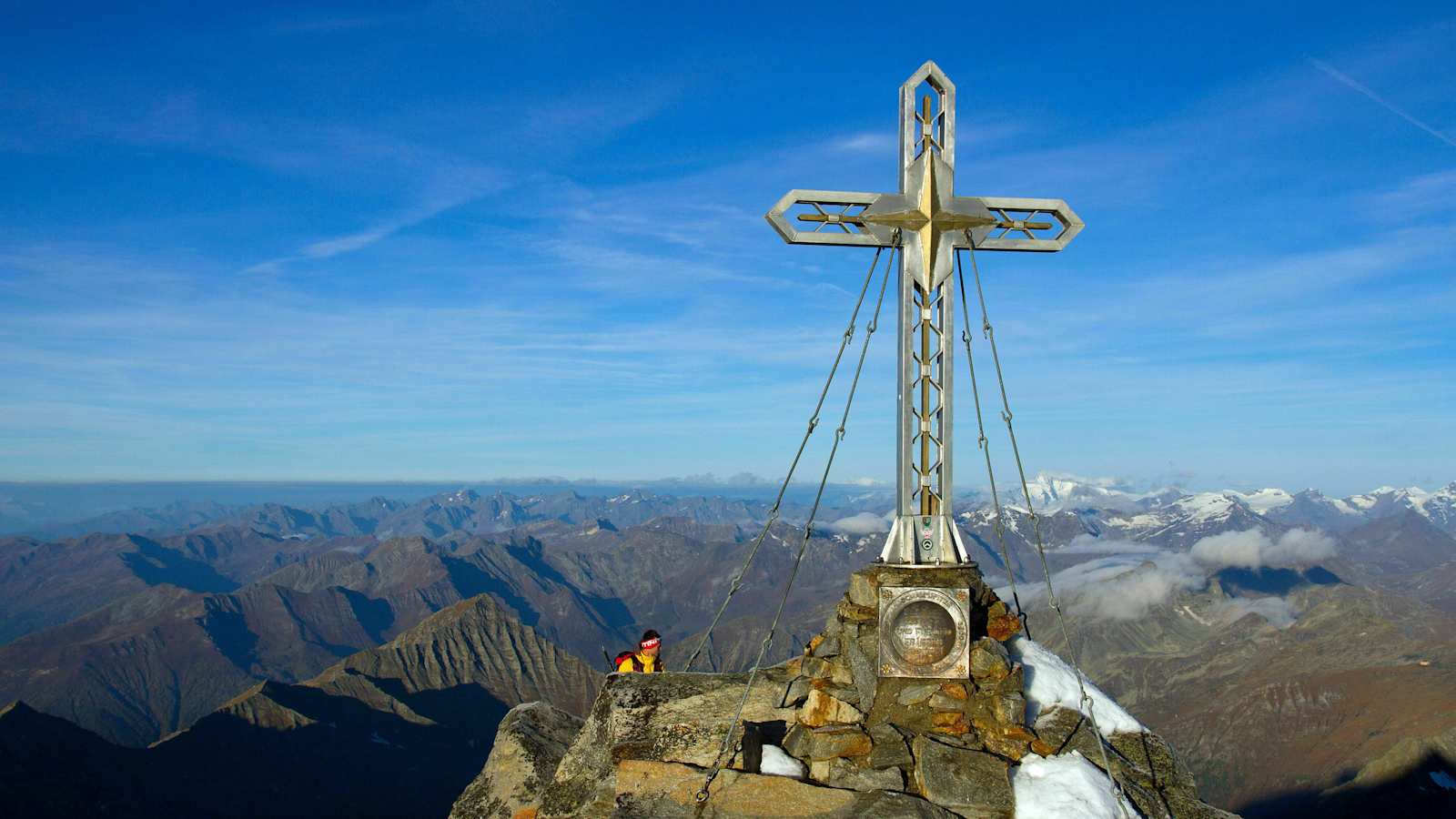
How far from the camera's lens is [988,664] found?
17312 mm

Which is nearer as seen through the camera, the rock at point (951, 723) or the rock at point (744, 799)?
the rock at point (744, 799)

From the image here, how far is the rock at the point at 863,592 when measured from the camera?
58.7ft

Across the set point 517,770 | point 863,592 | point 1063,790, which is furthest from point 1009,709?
point 517,770

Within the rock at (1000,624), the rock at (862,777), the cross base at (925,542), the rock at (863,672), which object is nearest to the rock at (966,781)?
the rock at (862,777)

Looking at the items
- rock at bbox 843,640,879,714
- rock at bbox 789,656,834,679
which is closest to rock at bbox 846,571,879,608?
rock at bbox 843,640,879,714

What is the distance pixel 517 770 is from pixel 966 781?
375 inches

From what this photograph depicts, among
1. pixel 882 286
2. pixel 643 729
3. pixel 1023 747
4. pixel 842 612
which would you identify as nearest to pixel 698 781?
pixel 643 729

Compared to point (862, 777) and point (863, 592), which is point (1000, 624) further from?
point (862, 777)

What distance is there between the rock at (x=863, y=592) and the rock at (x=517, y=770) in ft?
24.2

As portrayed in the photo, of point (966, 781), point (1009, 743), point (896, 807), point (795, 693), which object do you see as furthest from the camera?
point (795, 693)

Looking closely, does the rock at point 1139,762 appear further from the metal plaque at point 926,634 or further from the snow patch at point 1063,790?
the metal plaque at point 926,634

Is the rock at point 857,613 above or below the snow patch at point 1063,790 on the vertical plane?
above

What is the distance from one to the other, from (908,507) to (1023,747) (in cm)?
470

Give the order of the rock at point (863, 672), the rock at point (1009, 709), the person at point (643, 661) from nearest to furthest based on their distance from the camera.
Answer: the rock at point (1009, 709)
the rock at point (863, 672)
the person at point (643, 661)
